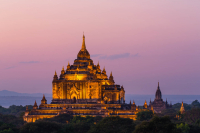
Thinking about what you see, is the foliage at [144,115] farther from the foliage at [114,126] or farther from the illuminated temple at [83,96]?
the foliage at [114,126]

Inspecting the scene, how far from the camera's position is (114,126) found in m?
83.7

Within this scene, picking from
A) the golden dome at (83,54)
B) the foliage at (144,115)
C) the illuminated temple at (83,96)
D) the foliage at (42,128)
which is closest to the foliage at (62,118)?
the illuminated temple at (83,96)

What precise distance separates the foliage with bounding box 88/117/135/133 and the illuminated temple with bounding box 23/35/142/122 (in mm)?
28462

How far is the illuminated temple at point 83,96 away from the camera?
117 metres

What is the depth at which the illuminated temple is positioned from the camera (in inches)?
4599

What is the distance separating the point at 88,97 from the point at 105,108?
5.40 metres

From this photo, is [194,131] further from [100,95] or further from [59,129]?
[100,95]

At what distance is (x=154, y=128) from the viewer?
71.4 m

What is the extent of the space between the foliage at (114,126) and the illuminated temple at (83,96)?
28.5 m

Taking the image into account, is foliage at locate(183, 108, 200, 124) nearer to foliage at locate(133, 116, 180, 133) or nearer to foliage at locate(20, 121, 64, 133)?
foliage at locate(20, 121, 64, 133)

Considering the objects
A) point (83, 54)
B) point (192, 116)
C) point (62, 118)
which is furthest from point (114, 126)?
point (83, 54)

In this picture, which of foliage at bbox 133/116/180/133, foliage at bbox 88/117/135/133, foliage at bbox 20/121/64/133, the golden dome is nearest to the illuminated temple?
the golden dome

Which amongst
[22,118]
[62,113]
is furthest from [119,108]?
[22,118]

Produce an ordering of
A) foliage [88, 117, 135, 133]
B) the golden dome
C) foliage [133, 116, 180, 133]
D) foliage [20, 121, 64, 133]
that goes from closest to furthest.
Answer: foliage [133, 116, 180, 133], foliage [88, 117, 135, 133], foliage [20, 121, 64, 133], the golden dome
